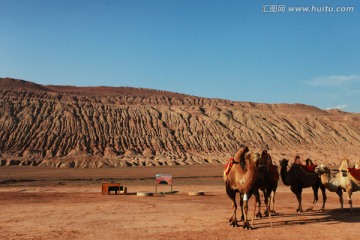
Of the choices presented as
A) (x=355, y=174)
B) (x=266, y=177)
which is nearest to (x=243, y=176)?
(x=266, y=177)

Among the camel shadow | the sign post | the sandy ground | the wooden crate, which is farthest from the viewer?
the sign post

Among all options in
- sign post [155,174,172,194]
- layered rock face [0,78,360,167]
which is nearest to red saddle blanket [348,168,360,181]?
sign post [155,174,172,194]

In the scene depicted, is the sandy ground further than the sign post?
No

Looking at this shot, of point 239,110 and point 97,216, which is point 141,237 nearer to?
point 97,216

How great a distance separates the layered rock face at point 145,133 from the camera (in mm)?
69938

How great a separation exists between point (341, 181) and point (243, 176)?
290 inches

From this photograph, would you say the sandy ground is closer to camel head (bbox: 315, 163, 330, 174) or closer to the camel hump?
the camel hump

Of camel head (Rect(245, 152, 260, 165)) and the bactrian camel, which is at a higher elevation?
camel head (Rect(245, 152, 260, 165))

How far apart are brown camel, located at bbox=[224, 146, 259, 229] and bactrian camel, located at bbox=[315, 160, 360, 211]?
6.40 m

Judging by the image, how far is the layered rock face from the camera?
69.9m

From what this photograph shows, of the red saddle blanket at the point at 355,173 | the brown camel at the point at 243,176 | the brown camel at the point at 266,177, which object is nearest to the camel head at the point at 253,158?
the brown camel at the point at 243,176

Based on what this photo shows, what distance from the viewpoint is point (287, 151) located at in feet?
265

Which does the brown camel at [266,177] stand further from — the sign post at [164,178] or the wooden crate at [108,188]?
the wooden crate at [108,188]

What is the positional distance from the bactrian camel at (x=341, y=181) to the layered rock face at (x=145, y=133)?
1877 inches
